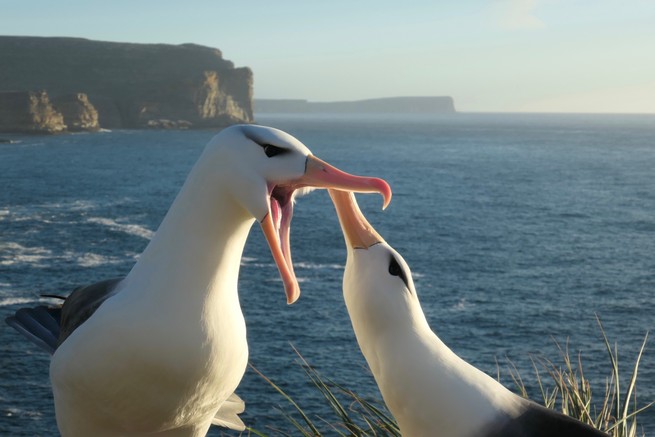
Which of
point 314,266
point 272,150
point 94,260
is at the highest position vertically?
point 272,150

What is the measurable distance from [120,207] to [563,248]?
1432 inches

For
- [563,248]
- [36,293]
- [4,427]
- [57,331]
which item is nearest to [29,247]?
[36,293]

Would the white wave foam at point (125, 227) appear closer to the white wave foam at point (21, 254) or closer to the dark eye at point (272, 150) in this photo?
the white wave foam at point (21, 254)

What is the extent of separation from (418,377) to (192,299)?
1.13 meters

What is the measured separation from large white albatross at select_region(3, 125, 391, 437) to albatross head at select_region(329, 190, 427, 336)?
39cm

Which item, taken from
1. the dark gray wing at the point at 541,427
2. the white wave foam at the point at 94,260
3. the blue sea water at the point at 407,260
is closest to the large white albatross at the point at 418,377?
the dark gray wing at the point at 541,427

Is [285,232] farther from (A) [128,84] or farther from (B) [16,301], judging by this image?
(A) [128,84]

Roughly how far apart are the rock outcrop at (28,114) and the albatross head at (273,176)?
140010mm

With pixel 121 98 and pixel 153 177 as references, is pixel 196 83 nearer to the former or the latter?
pixel 121 98

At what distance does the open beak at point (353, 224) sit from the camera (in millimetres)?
4332

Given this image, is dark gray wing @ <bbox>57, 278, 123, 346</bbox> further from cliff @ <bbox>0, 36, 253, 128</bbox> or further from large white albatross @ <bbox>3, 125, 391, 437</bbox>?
cliff @ <bbox>0, 36, 253, 128</bbox>

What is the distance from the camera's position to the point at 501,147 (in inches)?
6703

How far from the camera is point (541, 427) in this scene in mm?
4215

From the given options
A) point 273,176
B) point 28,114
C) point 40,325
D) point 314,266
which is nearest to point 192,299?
point 273,176
